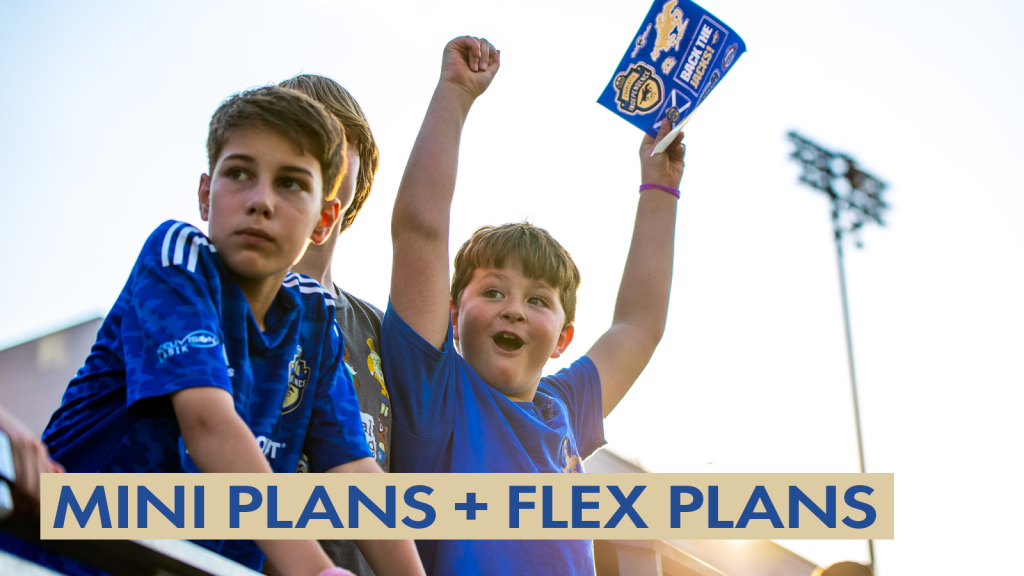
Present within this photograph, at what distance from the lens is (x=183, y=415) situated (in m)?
1.12

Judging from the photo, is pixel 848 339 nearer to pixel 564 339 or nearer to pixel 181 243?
pixel 564 339

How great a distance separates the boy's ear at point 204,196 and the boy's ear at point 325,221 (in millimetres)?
195

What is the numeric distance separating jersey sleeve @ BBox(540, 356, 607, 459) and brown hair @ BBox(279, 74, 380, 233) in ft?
2.86

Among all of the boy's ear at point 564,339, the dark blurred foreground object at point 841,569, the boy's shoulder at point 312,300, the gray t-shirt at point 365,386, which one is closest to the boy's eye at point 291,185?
the boy's shoulder at point 312,300

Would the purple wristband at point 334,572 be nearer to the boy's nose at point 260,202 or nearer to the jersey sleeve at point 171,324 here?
the jersey sleeve at point 171,324

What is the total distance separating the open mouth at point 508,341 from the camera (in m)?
2.31

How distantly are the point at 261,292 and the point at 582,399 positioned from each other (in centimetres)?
148

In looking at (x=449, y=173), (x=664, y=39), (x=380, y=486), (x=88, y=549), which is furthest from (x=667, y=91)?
(x=88, y=549)

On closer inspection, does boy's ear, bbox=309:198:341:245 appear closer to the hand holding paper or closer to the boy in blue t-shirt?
the boy in blue t-shirt

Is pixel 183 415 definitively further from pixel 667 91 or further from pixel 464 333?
pixel 667 91

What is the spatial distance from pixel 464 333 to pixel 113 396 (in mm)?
1196

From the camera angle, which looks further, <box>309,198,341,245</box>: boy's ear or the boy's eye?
<box>309,198,341,245</box>: boy's ear

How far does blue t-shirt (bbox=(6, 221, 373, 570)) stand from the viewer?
1.15 meters

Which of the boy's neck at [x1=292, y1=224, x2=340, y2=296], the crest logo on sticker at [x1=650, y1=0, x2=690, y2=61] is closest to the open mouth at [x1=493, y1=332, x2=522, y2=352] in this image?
the boy's neck at [x1=292, y1=224, x2=340, y2=296]
